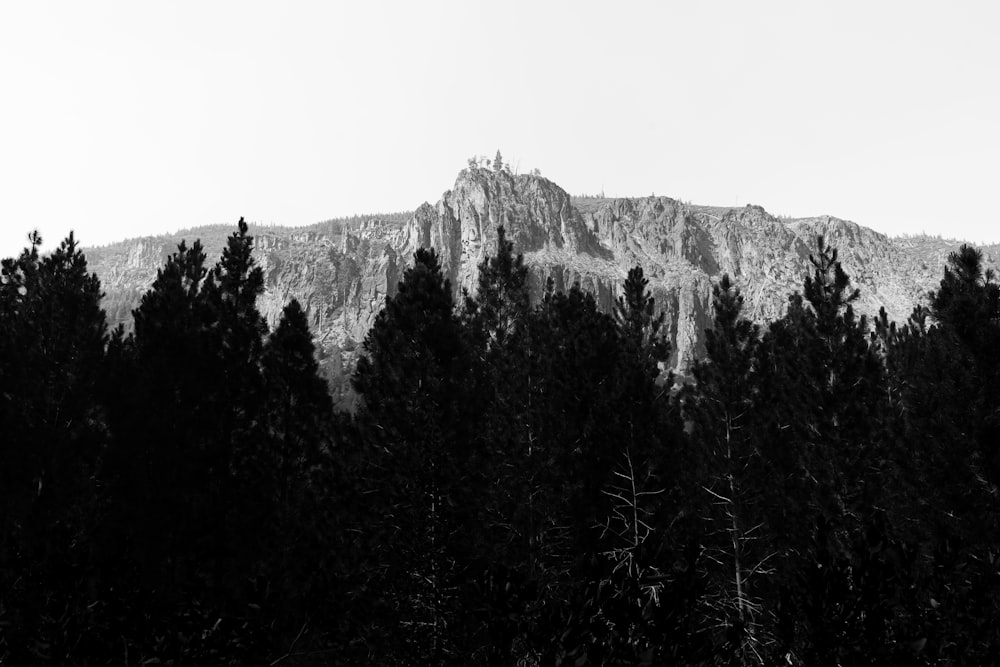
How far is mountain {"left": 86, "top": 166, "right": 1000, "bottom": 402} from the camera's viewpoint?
167000 millimetres

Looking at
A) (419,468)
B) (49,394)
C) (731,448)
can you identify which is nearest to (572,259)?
(731,448)

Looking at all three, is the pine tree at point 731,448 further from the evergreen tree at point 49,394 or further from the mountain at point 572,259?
the mountain at point 572,259

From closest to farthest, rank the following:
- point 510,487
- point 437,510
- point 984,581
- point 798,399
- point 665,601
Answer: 1. point 665,601
2. point 984,581
3. point 437,510
4. point 510,487
5. point 798,399

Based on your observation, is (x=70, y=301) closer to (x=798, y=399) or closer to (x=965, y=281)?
(x=798, y=399)

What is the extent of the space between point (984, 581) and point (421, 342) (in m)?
12.3

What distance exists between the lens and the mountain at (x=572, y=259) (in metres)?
167

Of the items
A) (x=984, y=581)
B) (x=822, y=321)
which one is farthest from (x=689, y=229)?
(x=984, y=581)

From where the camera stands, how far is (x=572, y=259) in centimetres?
17475

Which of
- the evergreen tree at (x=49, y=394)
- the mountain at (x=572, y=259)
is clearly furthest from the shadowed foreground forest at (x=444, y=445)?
the mountain at (x=572, y=259)

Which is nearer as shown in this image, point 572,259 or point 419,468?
point 419,468

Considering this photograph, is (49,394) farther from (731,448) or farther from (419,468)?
(731,448)

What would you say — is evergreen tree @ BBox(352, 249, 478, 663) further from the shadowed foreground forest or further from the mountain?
the mountain

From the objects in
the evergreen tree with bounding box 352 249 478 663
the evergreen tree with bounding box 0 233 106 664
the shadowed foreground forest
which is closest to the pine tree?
the shadowed foreground forest

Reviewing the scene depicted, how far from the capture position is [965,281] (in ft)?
61.7
